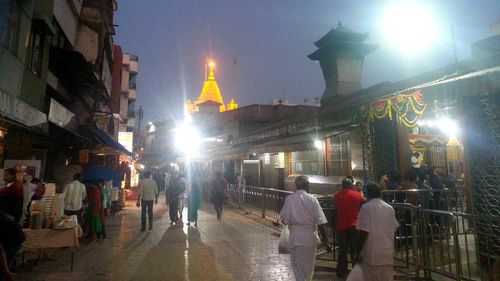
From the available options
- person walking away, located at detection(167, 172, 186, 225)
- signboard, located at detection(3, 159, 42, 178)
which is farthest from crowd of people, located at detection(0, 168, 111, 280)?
person walking away, located at detection(167, 172, 186, 225)

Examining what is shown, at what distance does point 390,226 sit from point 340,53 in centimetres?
1396

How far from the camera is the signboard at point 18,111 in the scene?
22.0ft

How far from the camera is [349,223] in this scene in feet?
20.7

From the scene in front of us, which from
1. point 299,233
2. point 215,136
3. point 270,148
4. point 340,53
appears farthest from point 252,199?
point 215,136

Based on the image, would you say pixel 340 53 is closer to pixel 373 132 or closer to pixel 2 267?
pixel 373 132

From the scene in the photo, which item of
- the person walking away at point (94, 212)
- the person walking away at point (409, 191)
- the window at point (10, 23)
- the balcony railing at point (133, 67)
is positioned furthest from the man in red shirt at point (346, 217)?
the balcony railing at point (133, 67)

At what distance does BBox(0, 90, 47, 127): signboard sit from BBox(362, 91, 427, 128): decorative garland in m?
8.55

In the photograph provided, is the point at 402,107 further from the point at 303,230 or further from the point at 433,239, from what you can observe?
the point at 303,230

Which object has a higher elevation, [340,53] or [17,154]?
[340,53]

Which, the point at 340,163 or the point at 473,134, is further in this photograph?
the point at 340,163

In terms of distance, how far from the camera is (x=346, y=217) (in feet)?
20.8

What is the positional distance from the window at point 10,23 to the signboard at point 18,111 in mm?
1950

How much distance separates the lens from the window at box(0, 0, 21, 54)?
→ 8664mm

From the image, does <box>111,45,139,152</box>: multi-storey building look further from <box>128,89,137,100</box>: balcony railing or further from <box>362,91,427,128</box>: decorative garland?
<box>362,91,427,128</box>: decorative garland
